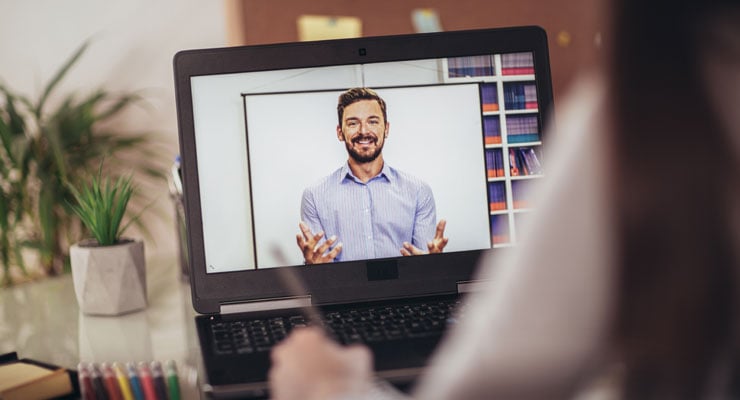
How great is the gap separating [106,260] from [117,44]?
4.69ft

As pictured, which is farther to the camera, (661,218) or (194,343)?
(194,343)

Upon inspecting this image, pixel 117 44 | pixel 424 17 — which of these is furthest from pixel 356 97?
pixel 117 44

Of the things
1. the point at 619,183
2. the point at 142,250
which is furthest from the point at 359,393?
the point at 142,250

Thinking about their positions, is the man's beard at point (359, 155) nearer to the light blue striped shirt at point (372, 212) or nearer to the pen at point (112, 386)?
the light blue striped shirt at point (372, 212)

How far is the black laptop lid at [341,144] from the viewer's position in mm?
876

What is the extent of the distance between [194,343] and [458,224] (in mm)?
360

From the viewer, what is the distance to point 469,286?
0.90 metres

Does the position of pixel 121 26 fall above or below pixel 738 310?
above

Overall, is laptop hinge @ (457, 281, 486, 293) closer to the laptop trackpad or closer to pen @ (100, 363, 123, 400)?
the laptop trackpad

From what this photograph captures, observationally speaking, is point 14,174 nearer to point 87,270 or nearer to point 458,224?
point 87,270

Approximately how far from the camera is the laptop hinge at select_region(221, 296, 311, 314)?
87 centimetres

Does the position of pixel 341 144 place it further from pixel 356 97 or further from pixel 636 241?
pixel 636 241

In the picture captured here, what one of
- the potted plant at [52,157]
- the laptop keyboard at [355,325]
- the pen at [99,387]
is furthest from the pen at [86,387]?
the potted plant at [52,157]

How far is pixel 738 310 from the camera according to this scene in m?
0.35
